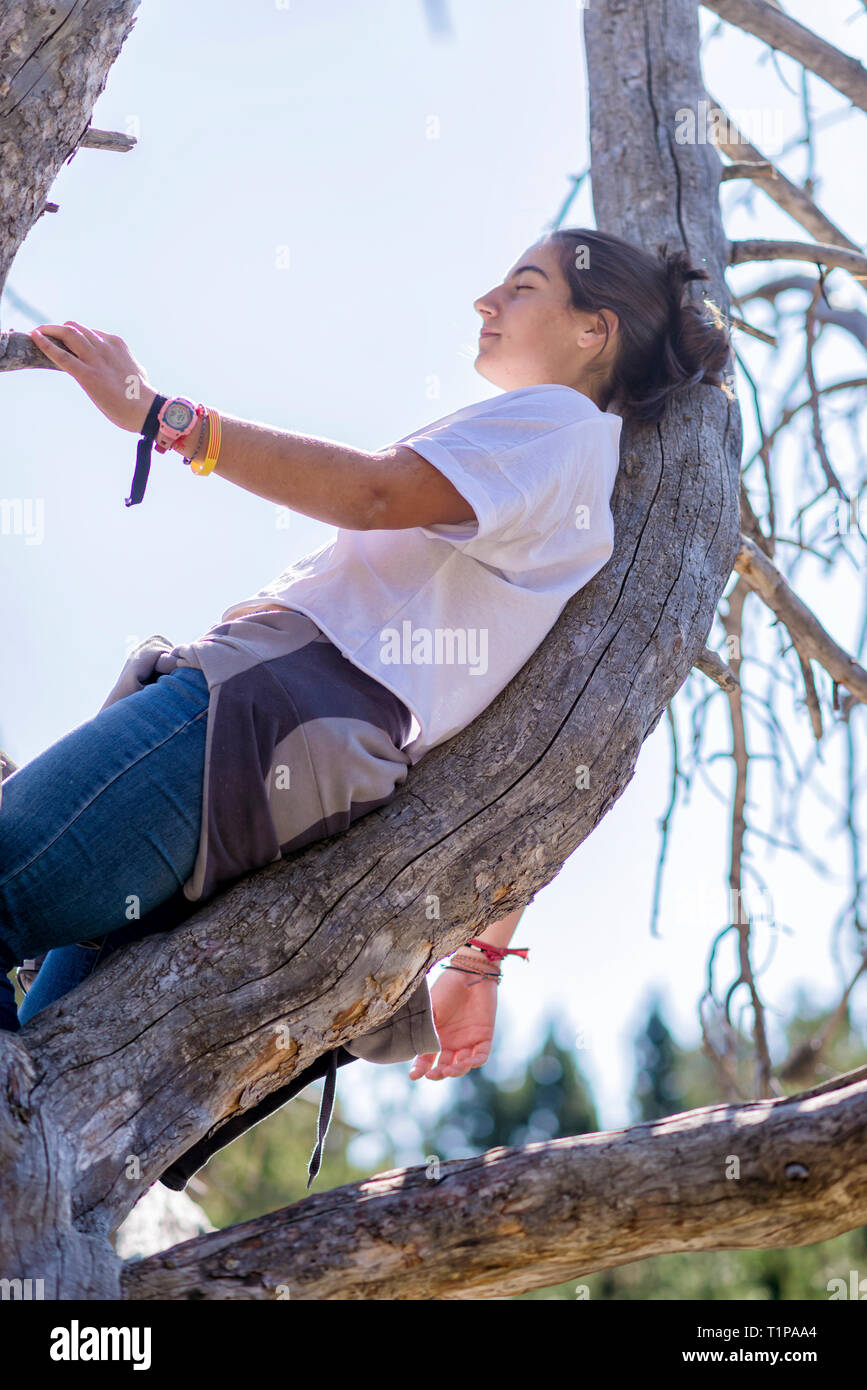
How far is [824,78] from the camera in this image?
11.0 ft

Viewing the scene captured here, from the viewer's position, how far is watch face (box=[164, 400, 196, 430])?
162 cm

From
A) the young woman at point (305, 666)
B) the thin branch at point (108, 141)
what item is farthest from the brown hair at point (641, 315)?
the thin branch at point (108, 141)

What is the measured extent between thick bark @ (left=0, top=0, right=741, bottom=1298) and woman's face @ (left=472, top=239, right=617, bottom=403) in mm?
195

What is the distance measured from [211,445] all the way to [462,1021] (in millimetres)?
1129

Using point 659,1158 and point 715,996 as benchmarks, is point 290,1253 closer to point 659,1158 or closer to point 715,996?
point 659,1158

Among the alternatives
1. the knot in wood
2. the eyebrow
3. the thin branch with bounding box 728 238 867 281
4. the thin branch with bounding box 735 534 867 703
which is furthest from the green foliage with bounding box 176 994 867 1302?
the knot in wood

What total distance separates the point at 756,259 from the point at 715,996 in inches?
72.1

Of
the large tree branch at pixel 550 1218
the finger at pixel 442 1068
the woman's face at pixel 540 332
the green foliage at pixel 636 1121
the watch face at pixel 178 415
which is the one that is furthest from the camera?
the green foliage at pixel 636 1121

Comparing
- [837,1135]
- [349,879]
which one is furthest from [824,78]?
[837,1135]

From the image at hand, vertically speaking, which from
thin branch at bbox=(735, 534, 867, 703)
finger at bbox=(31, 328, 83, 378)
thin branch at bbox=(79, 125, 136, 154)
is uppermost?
thin branch at bbox=(79, 125, 136, 154)

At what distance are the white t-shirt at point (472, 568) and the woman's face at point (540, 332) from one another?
0.29 metres

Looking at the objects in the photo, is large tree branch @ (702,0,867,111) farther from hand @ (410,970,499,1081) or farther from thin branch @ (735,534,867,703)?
hand @ (410,970,499,1081)

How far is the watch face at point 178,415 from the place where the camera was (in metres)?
1.62

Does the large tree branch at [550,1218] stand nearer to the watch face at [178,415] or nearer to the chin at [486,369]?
the watch face at [178,415]
